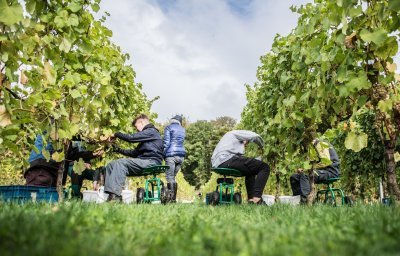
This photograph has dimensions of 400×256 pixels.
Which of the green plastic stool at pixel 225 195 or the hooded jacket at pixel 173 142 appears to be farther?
the hooded jacket at pixel 173 142

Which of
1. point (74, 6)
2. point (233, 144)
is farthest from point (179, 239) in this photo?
point (233, 144)

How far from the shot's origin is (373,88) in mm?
3230

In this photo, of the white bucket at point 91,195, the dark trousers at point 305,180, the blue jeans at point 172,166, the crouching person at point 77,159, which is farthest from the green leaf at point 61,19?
the dark trousers at point 305,180

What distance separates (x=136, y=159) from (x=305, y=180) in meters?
3.26

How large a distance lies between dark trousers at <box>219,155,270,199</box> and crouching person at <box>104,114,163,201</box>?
47.1 inches

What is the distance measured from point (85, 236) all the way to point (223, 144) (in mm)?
4599

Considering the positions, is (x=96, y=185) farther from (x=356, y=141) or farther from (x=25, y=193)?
→ (x=356, y=141)

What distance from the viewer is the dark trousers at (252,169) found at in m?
5.61

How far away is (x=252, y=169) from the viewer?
18.9 feet

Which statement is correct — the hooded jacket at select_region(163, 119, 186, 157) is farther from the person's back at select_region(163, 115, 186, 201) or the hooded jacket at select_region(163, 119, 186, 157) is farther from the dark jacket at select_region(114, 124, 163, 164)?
the dark jacket at select_region(114, 124, 163, 164)

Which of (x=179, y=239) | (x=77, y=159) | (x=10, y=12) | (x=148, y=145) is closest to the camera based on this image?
(x=179, y=239)

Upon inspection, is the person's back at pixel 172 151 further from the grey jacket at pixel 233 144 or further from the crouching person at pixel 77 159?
the crouching person at pixel 77 159

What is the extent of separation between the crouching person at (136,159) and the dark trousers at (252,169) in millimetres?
1196

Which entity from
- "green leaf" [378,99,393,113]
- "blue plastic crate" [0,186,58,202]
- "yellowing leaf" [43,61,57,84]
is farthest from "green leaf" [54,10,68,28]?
"green leaf" [378,99,393,113]
